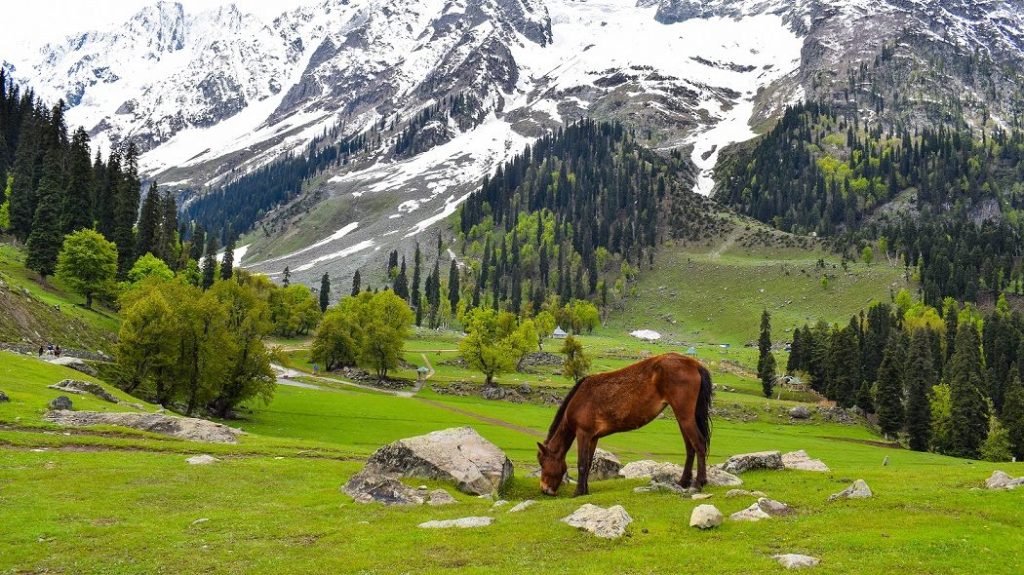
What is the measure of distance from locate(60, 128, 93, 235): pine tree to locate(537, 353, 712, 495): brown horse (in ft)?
362

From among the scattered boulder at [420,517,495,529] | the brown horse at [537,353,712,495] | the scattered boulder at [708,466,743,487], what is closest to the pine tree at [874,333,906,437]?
the scattered boulder at [708,466,743,487]

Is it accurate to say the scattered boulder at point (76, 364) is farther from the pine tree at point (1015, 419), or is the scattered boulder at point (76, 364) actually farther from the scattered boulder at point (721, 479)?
the pine tree at point (1015, 419)

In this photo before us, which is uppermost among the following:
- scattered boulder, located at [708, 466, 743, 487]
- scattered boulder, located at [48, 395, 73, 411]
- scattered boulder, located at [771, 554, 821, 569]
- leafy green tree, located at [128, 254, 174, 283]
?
leafy green tree, located at [128, 254, 174, 283]

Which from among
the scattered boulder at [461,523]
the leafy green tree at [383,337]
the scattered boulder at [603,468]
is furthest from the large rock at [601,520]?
the leafy green tree at [383,337]

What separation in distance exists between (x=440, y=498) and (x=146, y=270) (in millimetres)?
101042

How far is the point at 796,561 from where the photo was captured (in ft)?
42.8

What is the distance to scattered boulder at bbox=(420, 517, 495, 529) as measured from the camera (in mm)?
17859

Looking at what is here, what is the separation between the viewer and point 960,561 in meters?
12.9

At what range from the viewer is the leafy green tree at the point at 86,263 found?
8825cm

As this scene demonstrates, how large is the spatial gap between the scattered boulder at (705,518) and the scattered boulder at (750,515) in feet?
1.98

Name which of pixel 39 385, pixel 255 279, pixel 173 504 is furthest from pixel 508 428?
pixel 255 279

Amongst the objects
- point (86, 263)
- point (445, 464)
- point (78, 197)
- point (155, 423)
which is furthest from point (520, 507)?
point (78, 197)

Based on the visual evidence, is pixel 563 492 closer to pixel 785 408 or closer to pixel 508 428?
pixel 508 428

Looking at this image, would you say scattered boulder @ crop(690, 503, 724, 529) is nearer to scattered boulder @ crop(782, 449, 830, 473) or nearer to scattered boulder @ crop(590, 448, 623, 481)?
scattered boulder @ crop(590, 448, 623, 481)
